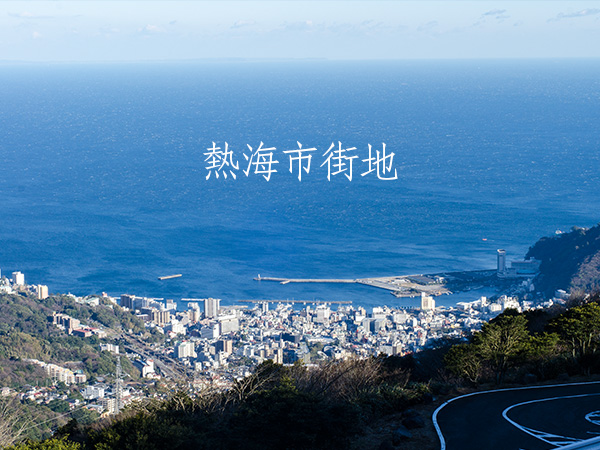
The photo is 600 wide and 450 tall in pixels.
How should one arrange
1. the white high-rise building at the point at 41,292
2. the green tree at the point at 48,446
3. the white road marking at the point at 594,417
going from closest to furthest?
the green tree at the point at 48,446 → the white road marking at the point at 594,417 → the white high-rise building at the point at 41,292

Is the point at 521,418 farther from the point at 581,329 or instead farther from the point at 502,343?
the point at 581,329

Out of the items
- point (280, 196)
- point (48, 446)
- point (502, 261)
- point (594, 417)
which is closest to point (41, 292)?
point (502, 261)

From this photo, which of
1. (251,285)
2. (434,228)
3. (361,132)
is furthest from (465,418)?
(361,132)

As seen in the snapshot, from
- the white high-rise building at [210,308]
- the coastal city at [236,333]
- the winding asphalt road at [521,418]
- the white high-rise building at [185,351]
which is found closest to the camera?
the winding asphalt road at [521,418]

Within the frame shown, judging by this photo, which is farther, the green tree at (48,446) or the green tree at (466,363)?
the green tree at (466,363)

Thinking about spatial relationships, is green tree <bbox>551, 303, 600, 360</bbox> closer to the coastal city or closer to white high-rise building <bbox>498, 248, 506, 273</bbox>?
the coastal city

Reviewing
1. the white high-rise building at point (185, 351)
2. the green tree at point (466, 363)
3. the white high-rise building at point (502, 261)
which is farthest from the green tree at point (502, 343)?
the white high-rise building at point (502, 261)

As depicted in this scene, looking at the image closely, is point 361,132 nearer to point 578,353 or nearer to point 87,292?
point 87,292

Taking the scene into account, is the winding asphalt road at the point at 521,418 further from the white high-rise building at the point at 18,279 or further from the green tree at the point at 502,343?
the white high-rise building at the point at 18,279
